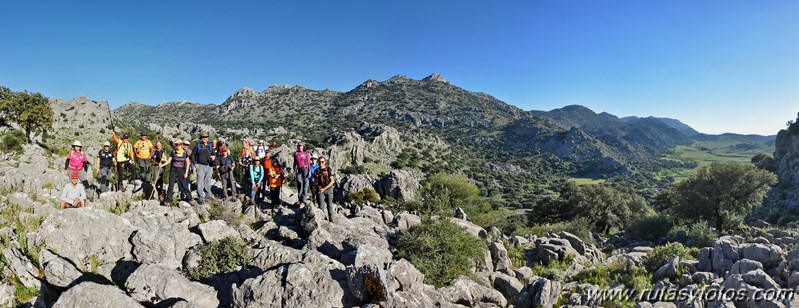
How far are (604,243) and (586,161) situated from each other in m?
107

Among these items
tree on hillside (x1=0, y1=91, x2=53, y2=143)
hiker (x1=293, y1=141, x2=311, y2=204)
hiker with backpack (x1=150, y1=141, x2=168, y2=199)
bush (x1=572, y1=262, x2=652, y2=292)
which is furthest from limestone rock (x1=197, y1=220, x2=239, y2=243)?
tree on hillside (x1=0, y1=91, x2=53, y2=143)

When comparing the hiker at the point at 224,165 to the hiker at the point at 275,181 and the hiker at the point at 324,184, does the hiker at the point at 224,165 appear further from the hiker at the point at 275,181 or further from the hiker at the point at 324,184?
the hiker at the point at 324,184

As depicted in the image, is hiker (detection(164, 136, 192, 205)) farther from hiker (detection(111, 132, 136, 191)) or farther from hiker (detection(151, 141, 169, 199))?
hiker (detection(111, 132, 136, 191))

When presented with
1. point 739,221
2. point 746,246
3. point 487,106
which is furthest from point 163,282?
point 487,106

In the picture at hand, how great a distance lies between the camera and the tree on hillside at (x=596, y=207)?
1454 inches

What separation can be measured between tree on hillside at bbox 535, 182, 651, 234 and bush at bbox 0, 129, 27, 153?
52.5 m

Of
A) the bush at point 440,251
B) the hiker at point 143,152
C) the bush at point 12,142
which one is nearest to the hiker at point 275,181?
the hiker at point 143,152

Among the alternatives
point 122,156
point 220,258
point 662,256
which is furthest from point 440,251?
point 122,156

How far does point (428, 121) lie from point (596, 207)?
10154cm

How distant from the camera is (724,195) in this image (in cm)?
2753

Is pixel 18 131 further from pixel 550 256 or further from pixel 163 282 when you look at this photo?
pixel 550 256

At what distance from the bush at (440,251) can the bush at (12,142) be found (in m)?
34.3

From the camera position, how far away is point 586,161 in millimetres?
117438

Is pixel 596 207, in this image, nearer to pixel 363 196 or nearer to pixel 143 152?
pixel 363 196
